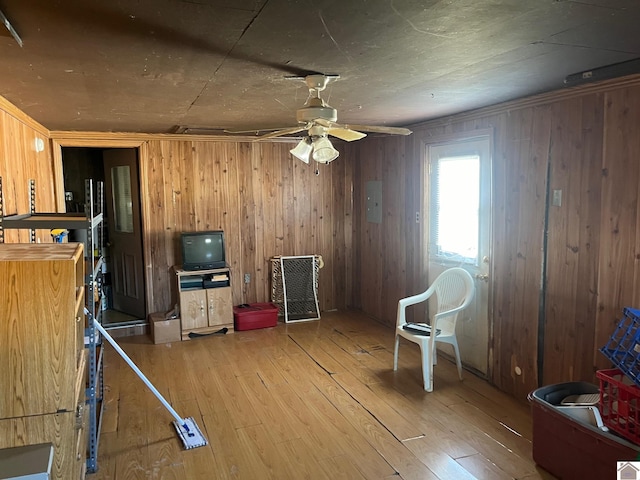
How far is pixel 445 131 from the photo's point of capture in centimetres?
438

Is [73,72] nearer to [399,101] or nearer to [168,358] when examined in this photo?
[399,101]

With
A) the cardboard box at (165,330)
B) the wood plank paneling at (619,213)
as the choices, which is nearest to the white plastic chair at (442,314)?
the wood plank paneling at (619,213)

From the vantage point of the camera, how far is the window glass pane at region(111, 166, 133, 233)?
18.7ft

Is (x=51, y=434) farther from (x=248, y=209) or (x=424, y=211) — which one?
(x=248, y=209)

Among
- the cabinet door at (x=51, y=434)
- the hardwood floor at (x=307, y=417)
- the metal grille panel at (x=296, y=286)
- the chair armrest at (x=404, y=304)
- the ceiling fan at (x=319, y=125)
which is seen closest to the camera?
the cabinet door at (x=51, y=434)

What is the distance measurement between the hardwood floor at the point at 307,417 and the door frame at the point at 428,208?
0.48 metres

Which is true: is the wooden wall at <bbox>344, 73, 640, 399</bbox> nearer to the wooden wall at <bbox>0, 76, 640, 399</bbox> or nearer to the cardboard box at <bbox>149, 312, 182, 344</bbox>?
the wooden wall at <bbox>0, 76, 640, 399</bbox>

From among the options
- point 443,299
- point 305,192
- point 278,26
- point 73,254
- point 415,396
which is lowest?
point 415,396

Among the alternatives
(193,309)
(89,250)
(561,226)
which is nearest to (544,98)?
(561,226)

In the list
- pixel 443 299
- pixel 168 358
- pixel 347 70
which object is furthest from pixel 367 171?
pixel 347 70

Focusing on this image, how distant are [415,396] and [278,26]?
2983mm

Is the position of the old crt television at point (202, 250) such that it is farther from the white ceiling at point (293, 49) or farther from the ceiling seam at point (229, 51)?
the ceiling seam at point (229, 51)

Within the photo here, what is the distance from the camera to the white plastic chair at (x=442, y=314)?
12.6 feet

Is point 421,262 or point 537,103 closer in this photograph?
point 537,103
